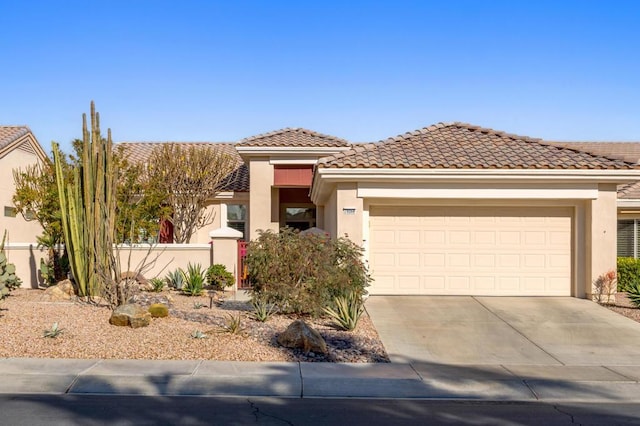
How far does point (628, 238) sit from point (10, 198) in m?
22.2

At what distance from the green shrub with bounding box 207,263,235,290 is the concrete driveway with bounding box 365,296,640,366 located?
4565mm

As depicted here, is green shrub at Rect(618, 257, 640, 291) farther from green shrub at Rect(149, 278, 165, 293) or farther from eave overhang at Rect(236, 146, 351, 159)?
green shrub at Rect(149, 278, 165, 293)

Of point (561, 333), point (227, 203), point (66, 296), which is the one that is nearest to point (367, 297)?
point (561, 333)

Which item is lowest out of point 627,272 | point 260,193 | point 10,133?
point 627,272

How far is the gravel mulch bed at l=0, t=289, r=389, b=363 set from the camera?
993 cm

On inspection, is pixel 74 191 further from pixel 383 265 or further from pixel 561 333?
pixel 561 333

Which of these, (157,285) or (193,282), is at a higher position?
(193,282)

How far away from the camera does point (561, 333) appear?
1239cm

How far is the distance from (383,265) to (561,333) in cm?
477

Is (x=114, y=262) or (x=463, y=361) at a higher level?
(x=114, y=262)

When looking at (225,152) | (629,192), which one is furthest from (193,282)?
(629,192)

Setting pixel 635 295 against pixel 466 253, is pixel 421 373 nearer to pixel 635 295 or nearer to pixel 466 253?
pixel 466 253

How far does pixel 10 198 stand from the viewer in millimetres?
24062

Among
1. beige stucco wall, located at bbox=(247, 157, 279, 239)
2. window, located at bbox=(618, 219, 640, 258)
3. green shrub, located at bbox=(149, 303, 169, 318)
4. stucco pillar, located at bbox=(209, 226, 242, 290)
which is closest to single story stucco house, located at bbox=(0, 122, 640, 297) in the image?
stucco pillar, located at bbox=(209, 226, 242, 290)
